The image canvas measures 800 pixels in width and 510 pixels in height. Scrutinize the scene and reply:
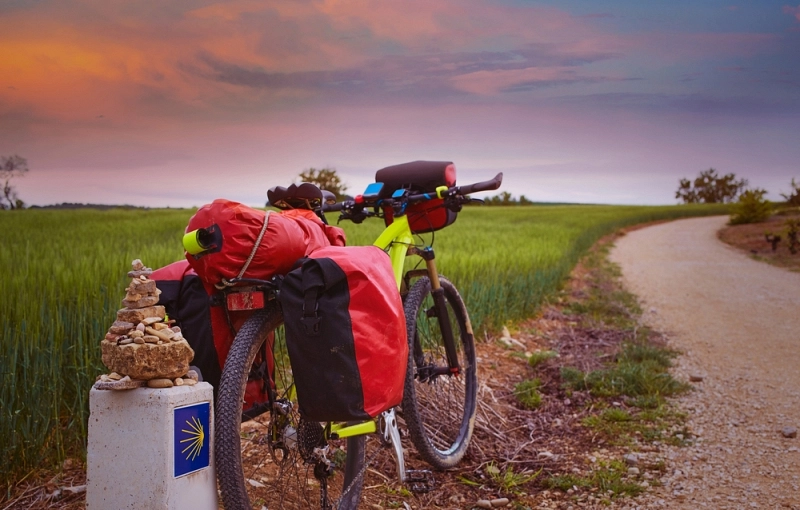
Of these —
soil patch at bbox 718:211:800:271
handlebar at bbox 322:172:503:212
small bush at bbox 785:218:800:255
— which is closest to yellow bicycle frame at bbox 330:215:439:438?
handlebar at bbox 322:172:503:212

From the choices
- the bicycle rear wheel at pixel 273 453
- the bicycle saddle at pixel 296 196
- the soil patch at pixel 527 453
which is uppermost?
the bicycle saddle at pixel 296 196

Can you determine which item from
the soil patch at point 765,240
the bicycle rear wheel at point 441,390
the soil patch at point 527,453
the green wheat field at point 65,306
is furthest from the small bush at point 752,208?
the bicycle rear wheel at point 441,390

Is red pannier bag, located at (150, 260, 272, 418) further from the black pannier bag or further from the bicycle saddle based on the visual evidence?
the black pannier bag

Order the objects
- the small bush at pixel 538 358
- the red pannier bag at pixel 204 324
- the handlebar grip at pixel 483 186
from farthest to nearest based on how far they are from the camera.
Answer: the small bush at pixel 538 358
the handlebar grip at pixel 483 186
the red pannier bag at pixel 204 324

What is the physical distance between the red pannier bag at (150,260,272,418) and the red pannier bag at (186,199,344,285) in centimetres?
16

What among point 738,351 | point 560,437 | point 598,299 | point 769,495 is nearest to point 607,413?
point 560,437

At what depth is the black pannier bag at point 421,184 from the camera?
3098 mm

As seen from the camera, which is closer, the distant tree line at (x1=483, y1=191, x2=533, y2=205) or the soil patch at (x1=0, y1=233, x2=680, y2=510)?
the soil patch at (x1=0, y1=233, x2=680, y2=510)

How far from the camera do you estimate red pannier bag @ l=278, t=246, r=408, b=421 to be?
2.14m

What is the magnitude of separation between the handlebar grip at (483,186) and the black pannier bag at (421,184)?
134mm

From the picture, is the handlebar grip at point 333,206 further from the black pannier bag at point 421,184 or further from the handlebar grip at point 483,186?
the handlebar grip at point 483,186

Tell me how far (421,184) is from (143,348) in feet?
5.24

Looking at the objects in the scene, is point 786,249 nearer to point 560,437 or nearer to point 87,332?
point 560,437

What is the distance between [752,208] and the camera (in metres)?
26.6
